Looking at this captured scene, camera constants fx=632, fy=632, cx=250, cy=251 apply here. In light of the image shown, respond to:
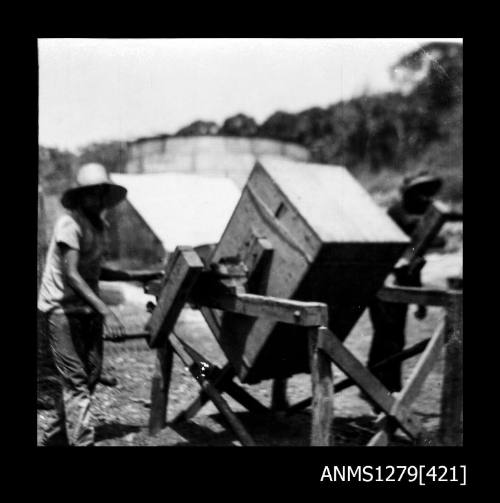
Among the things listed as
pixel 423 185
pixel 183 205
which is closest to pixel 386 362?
pixel 423 185

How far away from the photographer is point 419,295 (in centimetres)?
435

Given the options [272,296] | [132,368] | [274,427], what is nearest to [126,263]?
[132,368]

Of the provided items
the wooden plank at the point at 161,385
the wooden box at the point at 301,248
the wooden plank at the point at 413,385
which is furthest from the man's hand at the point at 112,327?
the wooden plank at the point at 413,385

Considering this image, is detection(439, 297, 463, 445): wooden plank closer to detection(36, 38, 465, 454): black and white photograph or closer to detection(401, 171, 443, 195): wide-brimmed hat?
detection(36, 38, 465, 454): black and white photograph

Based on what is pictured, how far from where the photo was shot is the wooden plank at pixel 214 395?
4027mm

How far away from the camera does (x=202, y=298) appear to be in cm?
410

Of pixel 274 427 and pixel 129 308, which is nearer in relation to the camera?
pixel 274 427

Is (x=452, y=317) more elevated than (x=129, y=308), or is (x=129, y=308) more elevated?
(x=452, y=317)

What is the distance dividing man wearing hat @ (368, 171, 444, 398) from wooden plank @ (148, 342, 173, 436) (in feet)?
5.09

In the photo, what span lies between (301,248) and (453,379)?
3.94 ft

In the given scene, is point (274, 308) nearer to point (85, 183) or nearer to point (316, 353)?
point (316, 353)

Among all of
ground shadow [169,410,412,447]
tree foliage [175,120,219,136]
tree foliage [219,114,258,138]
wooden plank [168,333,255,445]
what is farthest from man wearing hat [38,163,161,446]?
tree foliage [219,114,258,138]

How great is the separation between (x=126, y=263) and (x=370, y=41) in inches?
295

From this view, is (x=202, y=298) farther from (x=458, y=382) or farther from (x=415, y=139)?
(x=415, y=139)
